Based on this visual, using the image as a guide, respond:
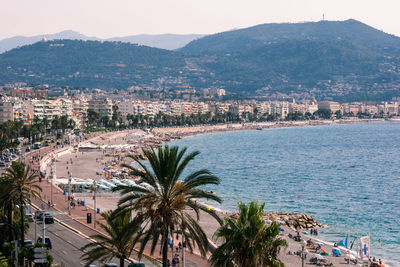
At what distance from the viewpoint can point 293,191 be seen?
64.2 metres

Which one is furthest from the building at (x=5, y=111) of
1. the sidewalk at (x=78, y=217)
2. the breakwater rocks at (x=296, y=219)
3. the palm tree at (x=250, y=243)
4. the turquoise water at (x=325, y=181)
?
the palm tree at (x=250, y=243)

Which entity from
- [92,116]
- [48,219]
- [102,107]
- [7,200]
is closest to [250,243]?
[7,200]

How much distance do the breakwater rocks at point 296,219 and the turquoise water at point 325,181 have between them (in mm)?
1280

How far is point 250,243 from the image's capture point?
17172mm

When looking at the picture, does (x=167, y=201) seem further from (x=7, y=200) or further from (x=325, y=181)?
→ (x=325, y=181)

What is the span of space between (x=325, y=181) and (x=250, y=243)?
59424 mm

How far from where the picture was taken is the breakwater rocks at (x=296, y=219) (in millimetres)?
43344

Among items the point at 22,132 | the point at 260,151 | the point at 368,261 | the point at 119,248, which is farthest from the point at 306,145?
the point at 119,248

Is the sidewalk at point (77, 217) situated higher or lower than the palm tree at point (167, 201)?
lower

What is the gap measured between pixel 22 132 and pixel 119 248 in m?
77.7

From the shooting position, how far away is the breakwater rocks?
43344 millimetres

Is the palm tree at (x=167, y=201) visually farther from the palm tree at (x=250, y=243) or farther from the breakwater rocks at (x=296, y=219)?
the breakwater rocks at (x=296, y=219)

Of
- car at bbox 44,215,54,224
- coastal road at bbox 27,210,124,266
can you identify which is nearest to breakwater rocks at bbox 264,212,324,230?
car at bbox 44,215,54,224

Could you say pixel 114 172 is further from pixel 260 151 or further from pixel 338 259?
pixel 260 151
